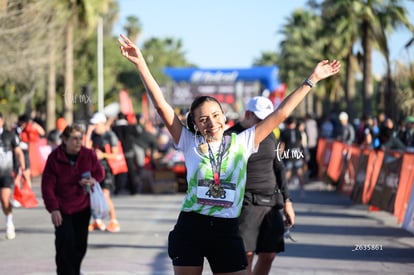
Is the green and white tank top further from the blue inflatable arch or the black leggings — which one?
the blue inflatable arch

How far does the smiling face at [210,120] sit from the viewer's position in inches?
214

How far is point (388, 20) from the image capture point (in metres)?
35.8

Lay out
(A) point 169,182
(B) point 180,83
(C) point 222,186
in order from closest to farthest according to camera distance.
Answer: (C) point 222,186 < (A) point 169,182 < (B) point 180,83

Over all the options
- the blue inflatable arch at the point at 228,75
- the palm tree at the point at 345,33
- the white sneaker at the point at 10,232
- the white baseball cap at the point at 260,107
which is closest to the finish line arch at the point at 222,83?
the blue inflatable arch at the point at 228,75

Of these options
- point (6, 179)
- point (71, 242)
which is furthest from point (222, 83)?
point (71, 242)

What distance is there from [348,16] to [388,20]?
154 inches

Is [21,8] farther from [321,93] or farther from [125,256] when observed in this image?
[321,93]

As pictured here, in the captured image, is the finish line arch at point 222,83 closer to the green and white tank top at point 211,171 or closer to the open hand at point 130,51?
→ the green and white tank top at point 211,171

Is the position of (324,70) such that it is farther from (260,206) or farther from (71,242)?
(71,242)

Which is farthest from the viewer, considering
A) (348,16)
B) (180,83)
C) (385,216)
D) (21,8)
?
(180,83)

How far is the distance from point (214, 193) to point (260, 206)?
2041mm

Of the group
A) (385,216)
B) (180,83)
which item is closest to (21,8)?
(385,216)

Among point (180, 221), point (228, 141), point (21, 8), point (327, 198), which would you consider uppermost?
point (21, 8)

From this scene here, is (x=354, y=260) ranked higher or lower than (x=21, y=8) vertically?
lower
